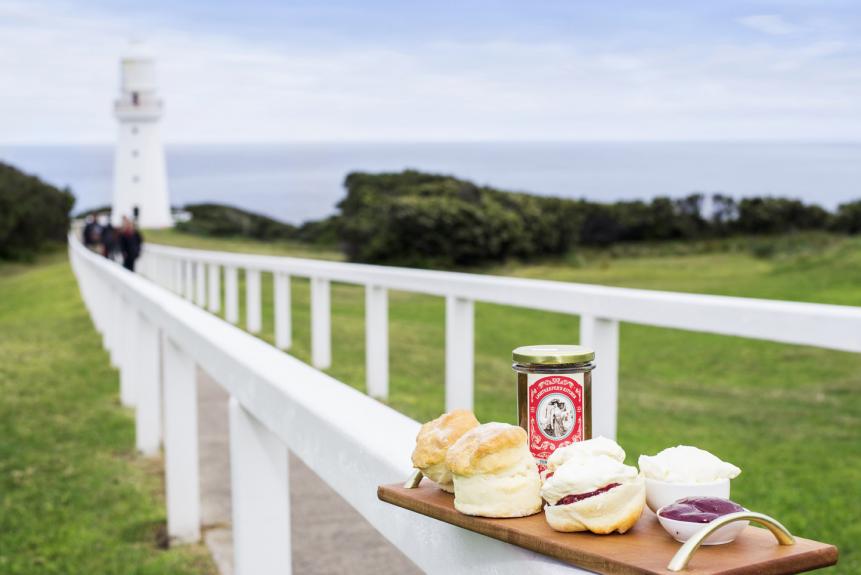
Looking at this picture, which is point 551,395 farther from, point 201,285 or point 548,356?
point 201,285

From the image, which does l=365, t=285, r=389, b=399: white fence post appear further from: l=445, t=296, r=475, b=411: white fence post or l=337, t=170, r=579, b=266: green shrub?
l=337, t=170, r=579, b=266: green shrub

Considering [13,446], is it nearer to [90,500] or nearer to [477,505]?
[90,500]

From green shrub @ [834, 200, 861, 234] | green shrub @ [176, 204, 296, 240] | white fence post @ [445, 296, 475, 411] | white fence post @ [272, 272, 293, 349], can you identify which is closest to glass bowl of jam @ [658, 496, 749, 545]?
white fence post @ [445, 296, 475, 411]

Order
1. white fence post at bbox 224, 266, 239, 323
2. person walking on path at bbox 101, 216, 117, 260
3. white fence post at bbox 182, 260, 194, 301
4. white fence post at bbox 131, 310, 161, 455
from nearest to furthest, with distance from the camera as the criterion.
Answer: white fence post at bbox 131, 310, 161, 455 < white fence post at bbox 224, 266, 239, 323 < white fence post at bbox 182, 260, 194, 301 < person walking on path at bbox 101, 216, 117, 260

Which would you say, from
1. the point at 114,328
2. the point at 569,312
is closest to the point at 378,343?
the point at 569,312

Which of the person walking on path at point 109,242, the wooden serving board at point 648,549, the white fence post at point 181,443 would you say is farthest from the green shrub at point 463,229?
the wooden serving board at point 648,549
